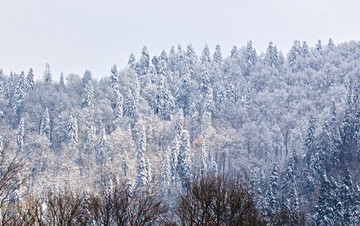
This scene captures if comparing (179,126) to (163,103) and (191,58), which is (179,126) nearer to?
(163,103)

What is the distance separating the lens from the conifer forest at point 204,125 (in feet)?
262

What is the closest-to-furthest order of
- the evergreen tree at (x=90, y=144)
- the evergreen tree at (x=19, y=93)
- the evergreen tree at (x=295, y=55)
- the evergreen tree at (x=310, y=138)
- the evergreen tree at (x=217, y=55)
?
the evergreen tree at (x=310, y=138), the evergreen tree at (x=90, y=144), the evergreen tree at (x=19, y=93), the evergreen tree at (x=295, y=55), the evergreen tree at (x=217, y=55)

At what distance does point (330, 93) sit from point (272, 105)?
51.4 feet

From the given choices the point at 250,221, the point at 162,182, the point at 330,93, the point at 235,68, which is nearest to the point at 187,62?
the point at 235,68

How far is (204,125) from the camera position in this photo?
10988 cm

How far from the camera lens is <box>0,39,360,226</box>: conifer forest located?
262 feet

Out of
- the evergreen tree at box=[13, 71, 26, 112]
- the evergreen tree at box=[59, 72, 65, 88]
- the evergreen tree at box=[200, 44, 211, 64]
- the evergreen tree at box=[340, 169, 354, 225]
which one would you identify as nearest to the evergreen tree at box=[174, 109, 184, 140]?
the evergreen tree at box=[340, 169, 354, 225]

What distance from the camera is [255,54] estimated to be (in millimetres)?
159875

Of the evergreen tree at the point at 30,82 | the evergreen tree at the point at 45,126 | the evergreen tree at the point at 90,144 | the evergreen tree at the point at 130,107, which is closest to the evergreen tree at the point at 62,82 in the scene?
the evergreen tree at the point at 30,82

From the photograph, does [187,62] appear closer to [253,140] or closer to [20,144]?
[253,140]

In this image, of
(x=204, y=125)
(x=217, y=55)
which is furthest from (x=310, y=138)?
(x=217, y=55)

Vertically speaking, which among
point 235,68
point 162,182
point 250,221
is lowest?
point 250,221

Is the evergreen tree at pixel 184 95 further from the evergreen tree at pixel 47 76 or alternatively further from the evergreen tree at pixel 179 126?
the evergreen tree at pixel 47 76

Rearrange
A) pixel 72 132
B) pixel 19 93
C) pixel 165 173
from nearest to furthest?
pixel 165 173
pixel 72 132
pixel 19 93
